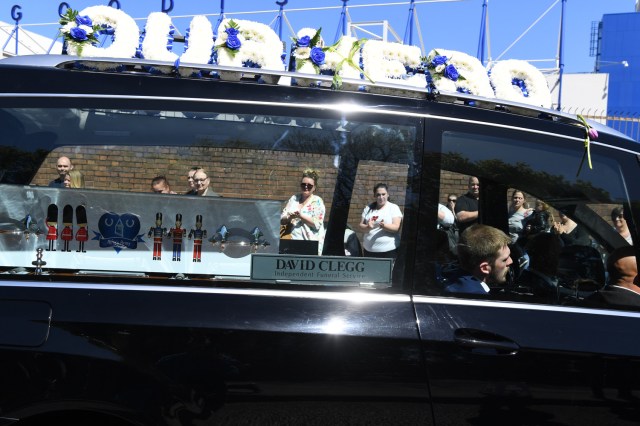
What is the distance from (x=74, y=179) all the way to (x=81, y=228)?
186 millimetres

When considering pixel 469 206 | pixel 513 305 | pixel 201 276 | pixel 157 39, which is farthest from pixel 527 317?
pixel 157 39

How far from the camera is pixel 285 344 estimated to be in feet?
8.03

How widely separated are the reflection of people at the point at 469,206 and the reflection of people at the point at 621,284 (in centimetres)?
53

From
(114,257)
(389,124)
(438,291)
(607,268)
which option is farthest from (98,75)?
(607,268)

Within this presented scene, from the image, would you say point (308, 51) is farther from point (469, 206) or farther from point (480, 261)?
point (480, 261)

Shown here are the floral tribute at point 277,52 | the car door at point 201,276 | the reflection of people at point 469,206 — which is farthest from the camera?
the floral tribute at point 277,52

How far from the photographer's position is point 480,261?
2727 mm

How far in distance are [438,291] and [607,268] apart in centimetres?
69

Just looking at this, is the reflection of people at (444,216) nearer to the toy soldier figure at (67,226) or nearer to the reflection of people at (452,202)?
the reflection of people at (452,202)

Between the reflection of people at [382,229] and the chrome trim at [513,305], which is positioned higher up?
the reflection of people at [382,229]

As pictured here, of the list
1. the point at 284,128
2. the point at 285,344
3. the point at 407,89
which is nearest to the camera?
the point at 285,344

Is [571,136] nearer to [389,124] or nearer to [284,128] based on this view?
[389,124]

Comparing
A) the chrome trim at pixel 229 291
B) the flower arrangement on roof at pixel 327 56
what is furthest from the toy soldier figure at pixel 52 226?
the flower arrangement on roof at pixel 327 56

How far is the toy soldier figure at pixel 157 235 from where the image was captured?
103 inches
